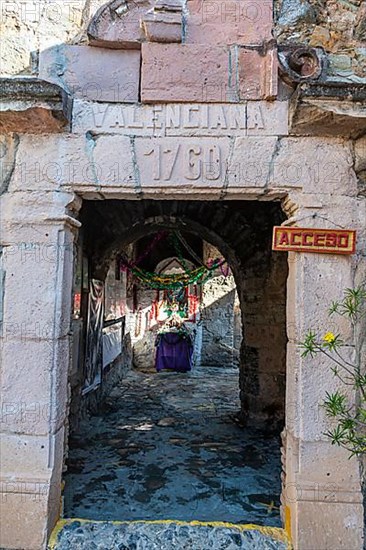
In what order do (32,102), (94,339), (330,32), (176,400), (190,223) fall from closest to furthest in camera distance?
(32,102) < (330,32) < (190,223) < (94,339) < (176,400)

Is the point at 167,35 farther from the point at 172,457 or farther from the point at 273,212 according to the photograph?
the point at 172,457

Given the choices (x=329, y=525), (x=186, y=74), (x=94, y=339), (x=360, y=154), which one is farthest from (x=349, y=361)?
(x=94, y=339)

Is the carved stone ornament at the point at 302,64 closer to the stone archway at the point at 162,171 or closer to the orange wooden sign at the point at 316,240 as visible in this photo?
the stone archway at the point at 162,171

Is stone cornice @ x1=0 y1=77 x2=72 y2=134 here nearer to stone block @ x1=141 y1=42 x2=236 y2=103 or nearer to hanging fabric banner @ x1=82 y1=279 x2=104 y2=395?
stone block @ x1=141 y1=42 x2=236 y2=103

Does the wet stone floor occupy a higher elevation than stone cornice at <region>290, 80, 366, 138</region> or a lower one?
lower

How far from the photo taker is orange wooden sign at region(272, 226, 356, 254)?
7.57ft

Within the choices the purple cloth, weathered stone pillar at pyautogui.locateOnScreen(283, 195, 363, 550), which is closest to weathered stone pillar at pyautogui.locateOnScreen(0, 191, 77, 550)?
weathered stone pillar at pyautogui.locateOnScreen(283, 195, 363, 550)

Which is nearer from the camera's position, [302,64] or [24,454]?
[24,454]

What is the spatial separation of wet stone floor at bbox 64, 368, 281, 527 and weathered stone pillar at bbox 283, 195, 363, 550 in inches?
16.3

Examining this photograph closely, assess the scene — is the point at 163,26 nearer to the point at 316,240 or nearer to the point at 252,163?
the point at 252,163

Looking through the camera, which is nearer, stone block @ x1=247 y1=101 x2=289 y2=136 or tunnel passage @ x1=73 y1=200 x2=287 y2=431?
stone block @ x1=247 y1=101 x2=289 y2=136

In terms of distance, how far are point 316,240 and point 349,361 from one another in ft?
2.36

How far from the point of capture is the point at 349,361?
2.32 meters

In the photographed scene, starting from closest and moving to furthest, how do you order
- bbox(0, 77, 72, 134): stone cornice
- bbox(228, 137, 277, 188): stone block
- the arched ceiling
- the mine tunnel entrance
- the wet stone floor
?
1. bbox(0, 77, 72, 134): stone cornice
2. bbox(228, 137, 277, 188): stone block
3. the wet stone floor
4. the mine tunnel entrance
5. the arched ceiling
